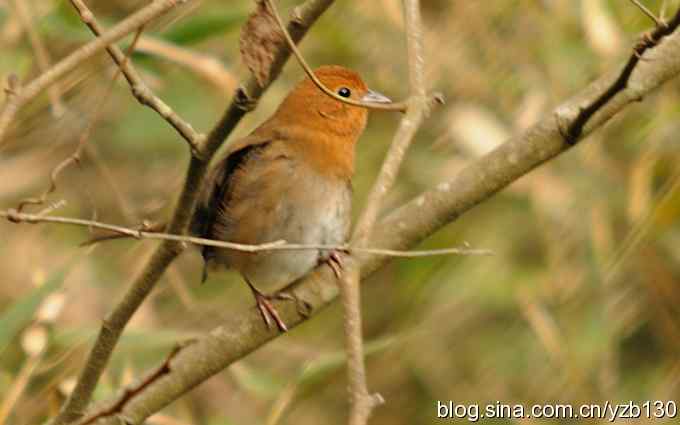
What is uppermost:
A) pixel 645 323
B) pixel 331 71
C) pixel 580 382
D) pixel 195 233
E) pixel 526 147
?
pixel 526 147

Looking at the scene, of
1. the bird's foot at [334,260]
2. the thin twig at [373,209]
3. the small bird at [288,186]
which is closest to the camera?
the thin twig at [373,209]

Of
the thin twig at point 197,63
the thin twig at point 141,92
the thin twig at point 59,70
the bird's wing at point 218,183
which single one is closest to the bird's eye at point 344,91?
the bird's wing at point 218,183

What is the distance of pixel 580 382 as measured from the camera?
508 centimetres

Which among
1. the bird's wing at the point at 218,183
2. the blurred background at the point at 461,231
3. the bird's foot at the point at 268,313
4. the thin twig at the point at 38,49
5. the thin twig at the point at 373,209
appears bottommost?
the blurred background at the point at 461,231

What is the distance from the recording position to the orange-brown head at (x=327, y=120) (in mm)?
4402

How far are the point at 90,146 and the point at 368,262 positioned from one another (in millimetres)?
1473

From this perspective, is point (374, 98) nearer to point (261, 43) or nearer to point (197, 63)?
point (197, 63)

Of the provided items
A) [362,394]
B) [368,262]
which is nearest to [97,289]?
[368,262]

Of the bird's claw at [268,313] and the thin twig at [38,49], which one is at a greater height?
the thin twig at [38,49]

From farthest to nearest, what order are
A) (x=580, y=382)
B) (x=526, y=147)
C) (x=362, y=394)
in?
1. (x=580, y=382)
2. (x=526, y=147)
3. (x=362, y=394)

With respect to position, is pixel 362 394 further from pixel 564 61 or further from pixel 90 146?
pixel 564 61

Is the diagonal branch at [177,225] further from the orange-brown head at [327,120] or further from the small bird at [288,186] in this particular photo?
the orange-brown head at [327,120]

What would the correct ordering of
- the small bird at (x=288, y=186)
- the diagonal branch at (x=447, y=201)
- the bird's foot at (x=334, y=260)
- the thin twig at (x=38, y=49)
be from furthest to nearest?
the small bird at (x=288, y=186)
the thin twig at (x=38, y=49)
the bird's foot at (x=334, y=260)
the diagonal branch at (x=447, y=201)

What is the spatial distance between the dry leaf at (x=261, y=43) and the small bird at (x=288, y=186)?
4.37ft
